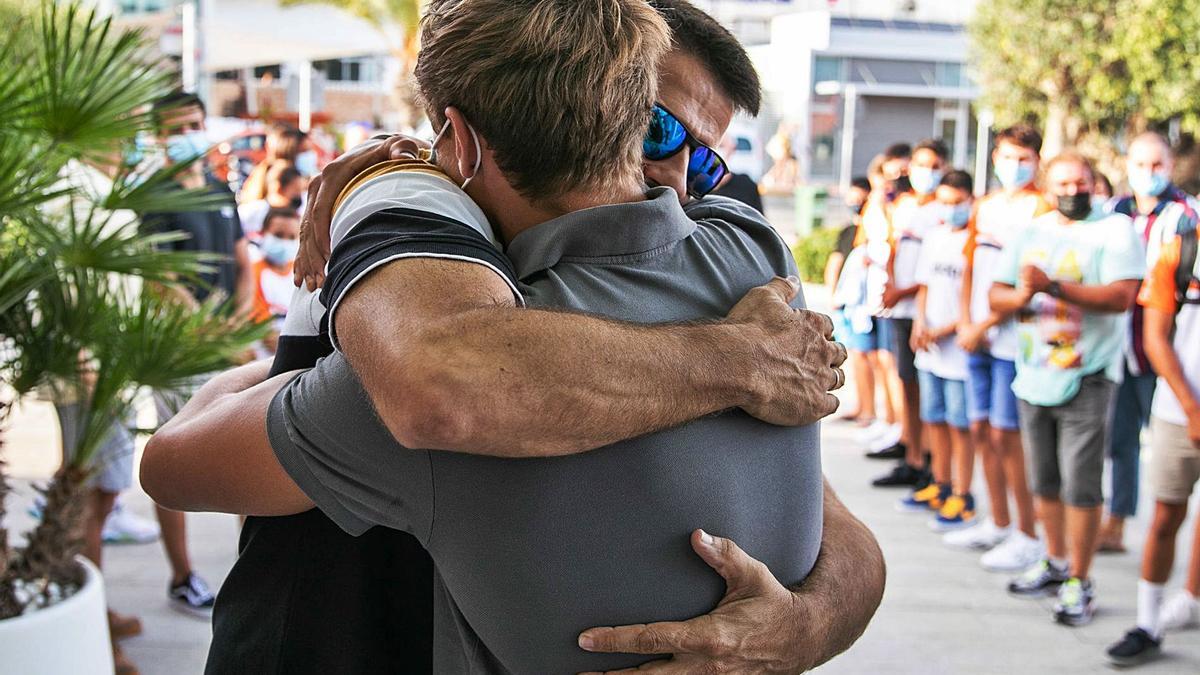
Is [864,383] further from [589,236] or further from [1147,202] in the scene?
[589,236]

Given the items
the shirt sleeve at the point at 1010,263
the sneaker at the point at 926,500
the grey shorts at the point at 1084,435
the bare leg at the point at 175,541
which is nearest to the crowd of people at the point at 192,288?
the bare leg at the point at 175,541

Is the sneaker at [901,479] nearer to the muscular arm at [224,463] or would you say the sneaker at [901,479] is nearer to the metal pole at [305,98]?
the muscular arm at [224,463]

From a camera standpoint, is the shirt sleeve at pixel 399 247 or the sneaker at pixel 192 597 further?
the sneaker at pixel 192 597

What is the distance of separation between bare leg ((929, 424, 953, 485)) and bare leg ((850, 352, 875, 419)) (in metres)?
1.92

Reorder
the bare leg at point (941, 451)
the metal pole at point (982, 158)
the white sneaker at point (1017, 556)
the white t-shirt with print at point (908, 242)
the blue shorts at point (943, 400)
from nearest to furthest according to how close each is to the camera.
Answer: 1. the white sneaker at point (1017, 556)
2. the blue shorts at point (943, 400)
3. the bare leg at point (941, 451)
4. the white t-shirt with print at point (908, 242)
5. the metal pole at point (982, 158)

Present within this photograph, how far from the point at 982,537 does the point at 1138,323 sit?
4.78ft

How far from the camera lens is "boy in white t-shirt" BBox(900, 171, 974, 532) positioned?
6836 mm

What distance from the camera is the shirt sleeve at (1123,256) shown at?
5.16 meters

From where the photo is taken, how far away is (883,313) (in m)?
7.91

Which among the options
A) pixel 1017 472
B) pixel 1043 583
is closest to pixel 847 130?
pixel 1017 472

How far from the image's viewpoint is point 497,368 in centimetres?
127

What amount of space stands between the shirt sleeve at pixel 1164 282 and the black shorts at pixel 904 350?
267 cm

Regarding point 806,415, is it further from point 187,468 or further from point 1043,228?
point 1043,228

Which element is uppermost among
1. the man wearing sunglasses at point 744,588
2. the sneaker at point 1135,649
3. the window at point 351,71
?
the window at point 351,71
